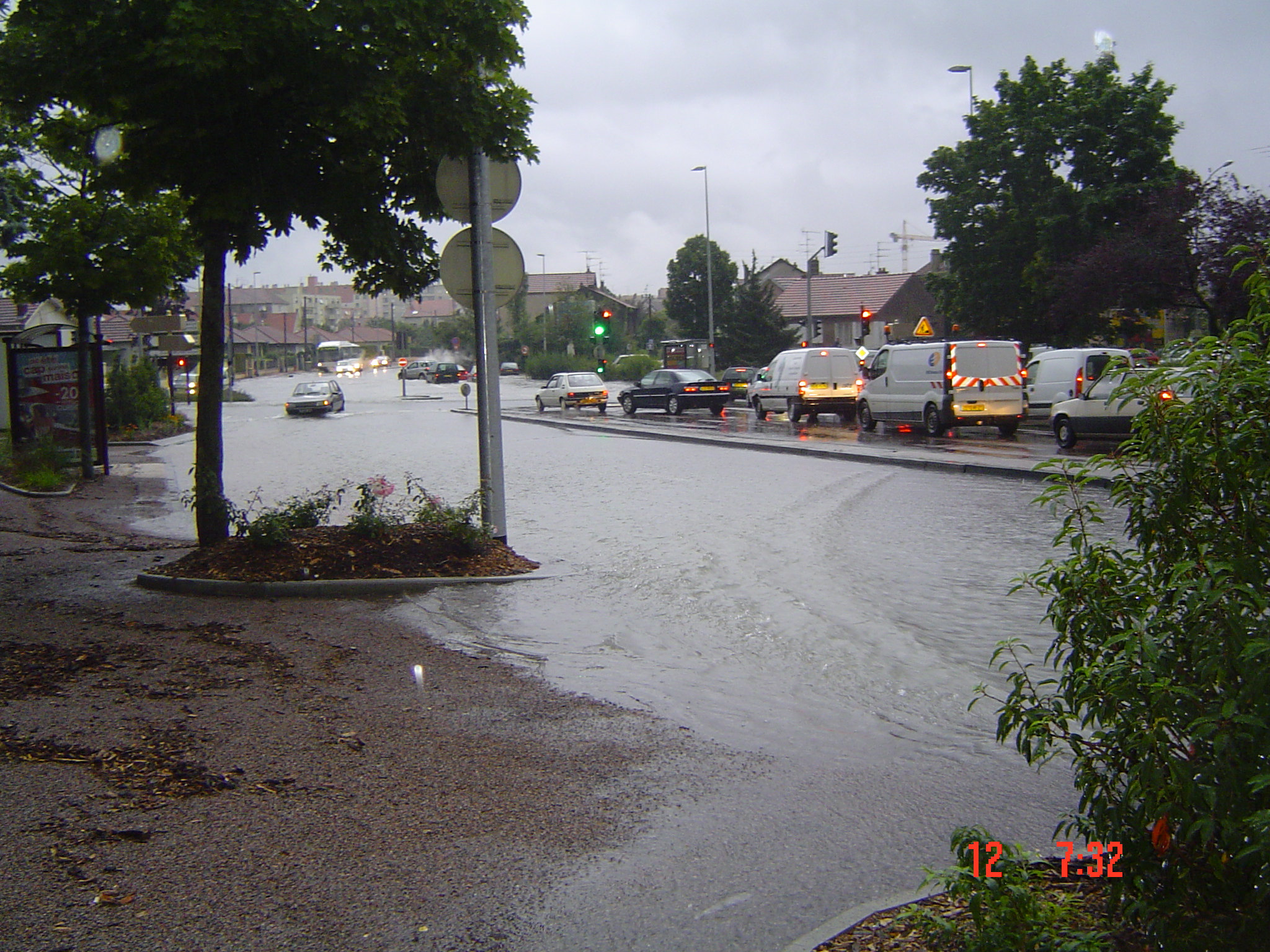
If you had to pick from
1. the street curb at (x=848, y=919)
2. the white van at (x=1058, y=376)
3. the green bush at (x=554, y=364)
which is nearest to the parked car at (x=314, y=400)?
the white van at (x=1058, y=376)

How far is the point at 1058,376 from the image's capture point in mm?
24891

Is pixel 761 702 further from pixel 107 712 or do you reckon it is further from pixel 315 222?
pixel 315 222

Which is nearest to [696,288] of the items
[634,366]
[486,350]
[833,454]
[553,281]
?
[634,366]

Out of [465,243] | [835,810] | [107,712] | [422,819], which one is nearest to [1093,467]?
[835,810]

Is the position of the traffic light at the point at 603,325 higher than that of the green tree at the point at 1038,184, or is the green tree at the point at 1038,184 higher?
the green tree at the point at 1038,184

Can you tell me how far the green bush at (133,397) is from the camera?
32438mm

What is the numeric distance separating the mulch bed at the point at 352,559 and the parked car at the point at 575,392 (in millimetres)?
33133

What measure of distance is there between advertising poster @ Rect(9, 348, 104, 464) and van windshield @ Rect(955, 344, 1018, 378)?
17.8 m

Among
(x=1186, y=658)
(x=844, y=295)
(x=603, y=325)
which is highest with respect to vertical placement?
(x=844, y=295)

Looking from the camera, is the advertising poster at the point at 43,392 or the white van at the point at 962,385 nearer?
the advertising poster at the point at 43,392

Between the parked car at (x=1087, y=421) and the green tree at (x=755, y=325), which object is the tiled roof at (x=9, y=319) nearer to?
the parked car at (x=1087, y=421)

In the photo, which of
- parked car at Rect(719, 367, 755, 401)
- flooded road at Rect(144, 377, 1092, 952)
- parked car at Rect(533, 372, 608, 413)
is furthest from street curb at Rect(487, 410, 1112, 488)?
parked car at Rect(719, 367, 755, 401)
